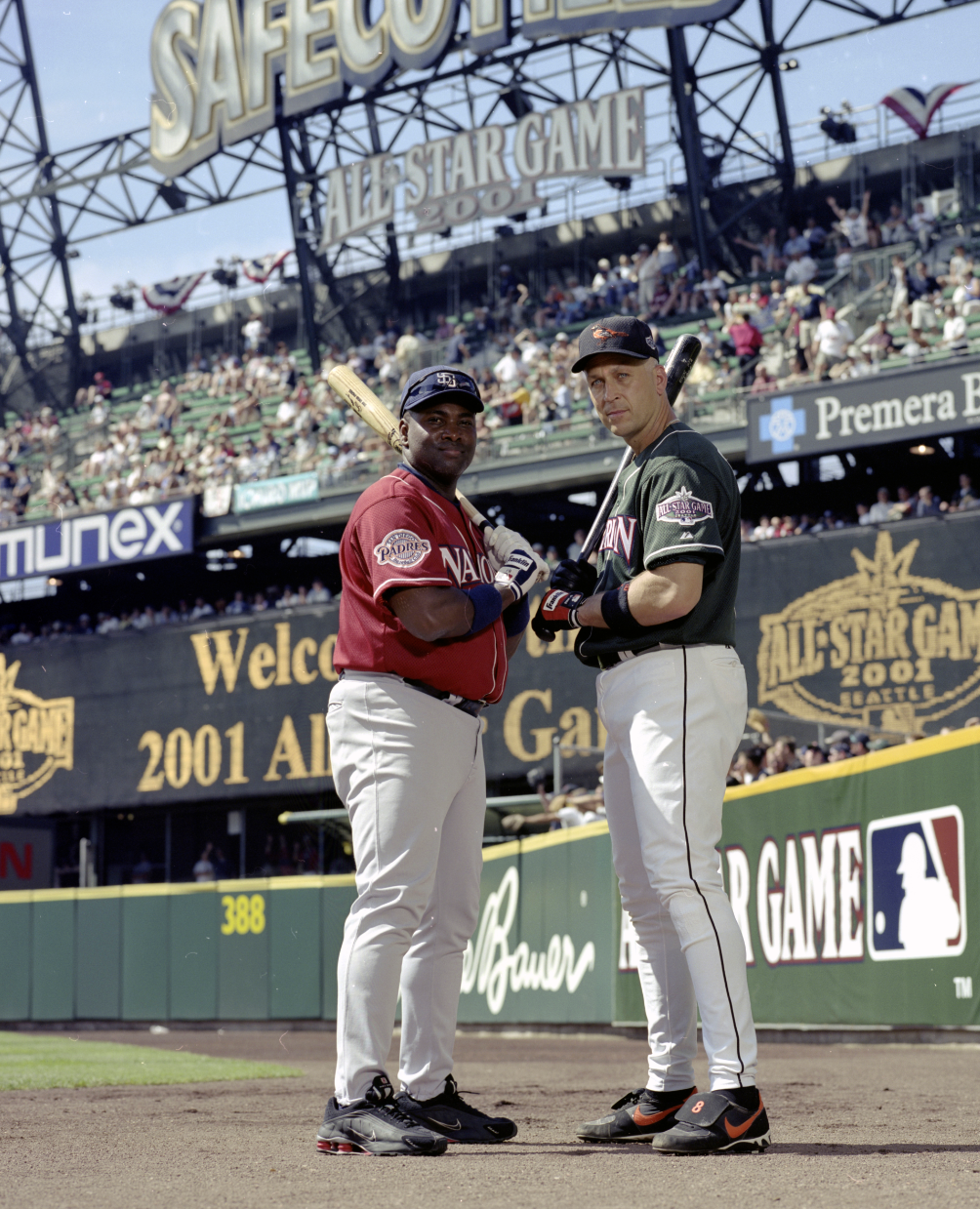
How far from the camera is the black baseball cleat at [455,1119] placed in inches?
161

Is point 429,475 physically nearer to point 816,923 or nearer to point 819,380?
point 816,923

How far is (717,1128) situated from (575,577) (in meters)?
1.50

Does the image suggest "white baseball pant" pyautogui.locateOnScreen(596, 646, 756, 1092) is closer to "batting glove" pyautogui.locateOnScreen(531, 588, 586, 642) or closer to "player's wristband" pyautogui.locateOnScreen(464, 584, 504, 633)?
"batting glove" pyautogui.locateOnScreen(531, 588, 586, 642)

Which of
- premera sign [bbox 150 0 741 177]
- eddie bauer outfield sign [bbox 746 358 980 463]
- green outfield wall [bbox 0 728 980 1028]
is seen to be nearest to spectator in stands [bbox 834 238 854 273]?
eddie bauer outfield sign [bbox 746 358 980 463]

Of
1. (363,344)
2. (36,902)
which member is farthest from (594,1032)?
(363,344)

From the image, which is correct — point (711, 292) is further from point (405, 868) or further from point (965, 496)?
point (405, 868)

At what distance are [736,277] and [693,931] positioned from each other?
20.6 meters

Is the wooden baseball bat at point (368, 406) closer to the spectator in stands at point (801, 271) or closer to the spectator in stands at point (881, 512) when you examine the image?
the spectator in stands at point (881, 512)

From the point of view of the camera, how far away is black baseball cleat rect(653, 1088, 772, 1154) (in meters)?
3.69

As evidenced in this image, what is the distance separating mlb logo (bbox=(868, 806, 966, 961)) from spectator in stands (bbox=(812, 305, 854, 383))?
34.5 ft

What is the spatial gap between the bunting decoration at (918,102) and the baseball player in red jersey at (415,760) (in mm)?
21304

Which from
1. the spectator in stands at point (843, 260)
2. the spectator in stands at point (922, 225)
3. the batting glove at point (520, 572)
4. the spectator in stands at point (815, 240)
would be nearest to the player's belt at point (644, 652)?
the batting glove at point (520, 572)

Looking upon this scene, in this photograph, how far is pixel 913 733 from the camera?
15.1m

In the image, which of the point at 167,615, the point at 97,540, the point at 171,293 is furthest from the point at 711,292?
the point at 171,293
